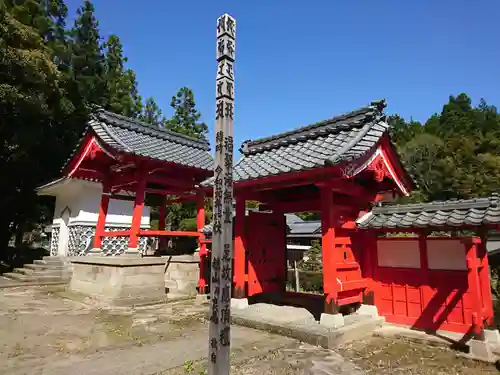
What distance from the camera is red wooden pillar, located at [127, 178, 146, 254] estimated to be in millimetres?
10641

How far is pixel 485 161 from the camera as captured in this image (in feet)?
115

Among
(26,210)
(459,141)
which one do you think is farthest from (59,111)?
(459,141)

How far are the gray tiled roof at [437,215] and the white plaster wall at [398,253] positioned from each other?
1.92 ft

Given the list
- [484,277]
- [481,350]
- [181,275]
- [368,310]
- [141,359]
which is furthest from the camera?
[181,275]

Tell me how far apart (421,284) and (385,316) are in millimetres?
1146

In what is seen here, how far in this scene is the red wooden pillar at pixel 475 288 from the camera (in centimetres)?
584

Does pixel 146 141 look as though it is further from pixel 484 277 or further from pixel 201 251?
pixel 484 277

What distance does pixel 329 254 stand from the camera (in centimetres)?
713

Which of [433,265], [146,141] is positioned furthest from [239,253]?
[146,141]

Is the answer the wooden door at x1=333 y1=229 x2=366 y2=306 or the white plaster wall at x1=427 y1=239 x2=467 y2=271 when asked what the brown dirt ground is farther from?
the white plaster wall at x1=427 y1=239 x2=467 y2=271

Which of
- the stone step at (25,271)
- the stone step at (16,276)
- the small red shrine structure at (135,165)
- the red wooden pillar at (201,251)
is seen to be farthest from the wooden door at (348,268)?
the stone step at (25,271)

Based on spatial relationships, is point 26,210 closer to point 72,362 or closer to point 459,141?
point 72,362

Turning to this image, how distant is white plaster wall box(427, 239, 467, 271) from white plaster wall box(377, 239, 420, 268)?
283 millimetres

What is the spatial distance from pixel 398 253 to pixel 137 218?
7.43 meters
